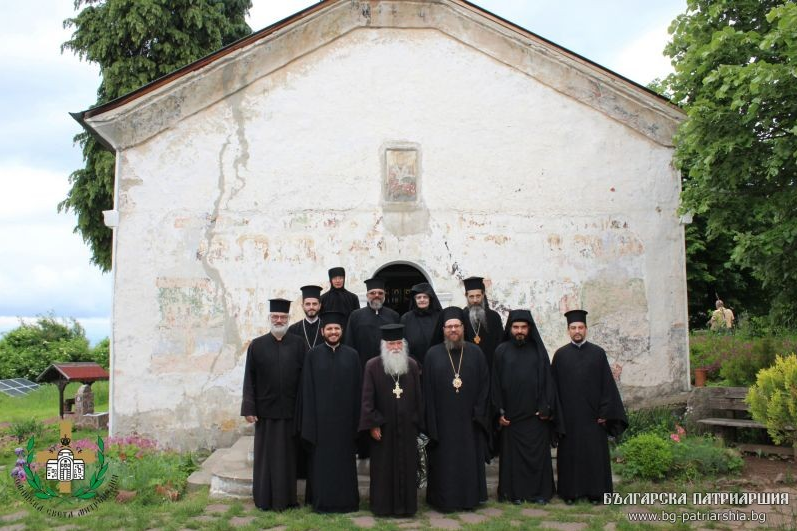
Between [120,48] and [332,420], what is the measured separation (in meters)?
15.6

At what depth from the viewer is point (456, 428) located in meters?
6.95

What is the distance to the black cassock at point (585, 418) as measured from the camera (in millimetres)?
7188

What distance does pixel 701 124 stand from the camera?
8820mm

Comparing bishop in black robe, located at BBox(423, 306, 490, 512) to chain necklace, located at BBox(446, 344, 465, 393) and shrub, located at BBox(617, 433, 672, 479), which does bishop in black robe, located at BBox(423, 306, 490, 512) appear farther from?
shrub, located at BBox(617, 433, 672, 479)

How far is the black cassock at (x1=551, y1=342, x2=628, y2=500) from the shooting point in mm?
7188

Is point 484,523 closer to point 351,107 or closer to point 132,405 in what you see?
point 132,405

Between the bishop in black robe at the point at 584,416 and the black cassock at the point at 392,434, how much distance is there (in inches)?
65.0

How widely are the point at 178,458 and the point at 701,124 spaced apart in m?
7.81

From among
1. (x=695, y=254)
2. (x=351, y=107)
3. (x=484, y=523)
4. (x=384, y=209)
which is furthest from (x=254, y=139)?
(x=695, y=254)

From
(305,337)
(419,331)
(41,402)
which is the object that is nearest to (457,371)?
(419,331)

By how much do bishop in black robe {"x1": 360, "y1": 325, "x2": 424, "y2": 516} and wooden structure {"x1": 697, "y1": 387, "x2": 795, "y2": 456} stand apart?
16.1ft

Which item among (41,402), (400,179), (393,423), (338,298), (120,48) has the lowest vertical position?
(41,402)

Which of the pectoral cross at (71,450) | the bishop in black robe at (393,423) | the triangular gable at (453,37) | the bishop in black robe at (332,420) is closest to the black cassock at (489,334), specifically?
the bishop in black robe at (393,423)

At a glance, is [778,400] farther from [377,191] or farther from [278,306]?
[377,191]
